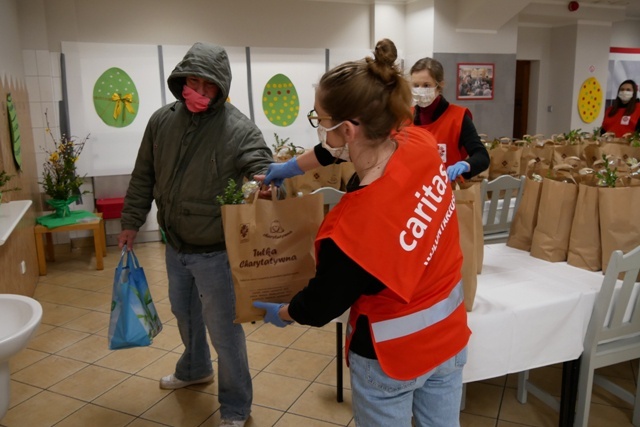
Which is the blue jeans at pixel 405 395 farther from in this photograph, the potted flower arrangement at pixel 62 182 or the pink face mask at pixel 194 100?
the potted flower arrangement at pixel 62 182

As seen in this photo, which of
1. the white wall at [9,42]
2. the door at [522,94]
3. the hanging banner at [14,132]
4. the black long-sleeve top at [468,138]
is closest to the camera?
the black long-sleeve top at [468,138]

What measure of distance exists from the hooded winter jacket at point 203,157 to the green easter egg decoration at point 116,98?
382 centimetres

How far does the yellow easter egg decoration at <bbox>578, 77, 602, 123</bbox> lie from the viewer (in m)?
8.00

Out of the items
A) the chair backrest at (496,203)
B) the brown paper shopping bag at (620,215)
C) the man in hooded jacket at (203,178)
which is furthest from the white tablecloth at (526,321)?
the chair backrest at (496,203)

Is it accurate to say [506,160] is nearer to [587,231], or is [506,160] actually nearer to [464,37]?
[587,231]

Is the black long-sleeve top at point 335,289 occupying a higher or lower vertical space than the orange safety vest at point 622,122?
lower

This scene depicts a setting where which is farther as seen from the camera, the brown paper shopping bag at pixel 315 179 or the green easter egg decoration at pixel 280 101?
the green easter egg decoration at pixel 280 101

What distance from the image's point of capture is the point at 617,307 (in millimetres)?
1890

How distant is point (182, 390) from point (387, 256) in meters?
1.93

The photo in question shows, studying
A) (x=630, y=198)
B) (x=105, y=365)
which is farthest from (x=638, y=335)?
(x=105, y=365)

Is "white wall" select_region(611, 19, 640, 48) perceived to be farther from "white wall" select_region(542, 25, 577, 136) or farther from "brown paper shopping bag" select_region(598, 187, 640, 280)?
"brown paper shopping bag" select_region(598, 187, 640, 280)

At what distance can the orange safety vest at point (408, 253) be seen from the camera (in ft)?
3.28

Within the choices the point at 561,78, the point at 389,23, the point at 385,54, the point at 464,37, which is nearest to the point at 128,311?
the point at 385,54

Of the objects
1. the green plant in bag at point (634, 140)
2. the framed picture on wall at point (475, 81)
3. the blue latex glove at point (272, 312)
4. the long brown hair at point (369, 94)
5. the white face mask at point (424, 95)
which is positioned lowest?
the blue latex glove at point (272, 312)
